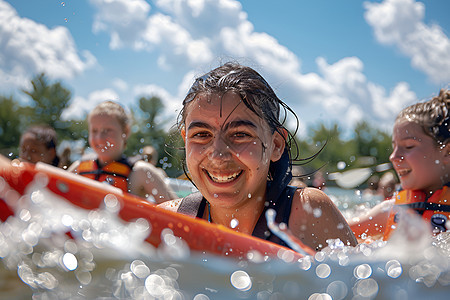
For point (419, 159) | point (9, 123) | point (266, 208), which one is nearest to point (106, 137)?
point (266, 208)

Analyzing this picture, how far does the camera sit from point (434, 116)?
111 inches

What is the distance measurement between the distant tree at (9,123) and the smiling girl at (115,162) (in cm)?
2040

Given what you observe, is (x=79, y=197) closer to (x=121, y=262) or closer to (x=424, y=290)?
(x=121, y=262)

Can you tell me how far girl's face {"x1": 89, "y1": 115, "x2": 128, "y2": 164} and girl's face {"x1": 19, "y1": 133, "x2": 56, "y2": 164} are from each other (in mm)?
705

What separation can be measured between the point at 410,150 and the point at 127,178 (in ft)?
8.64

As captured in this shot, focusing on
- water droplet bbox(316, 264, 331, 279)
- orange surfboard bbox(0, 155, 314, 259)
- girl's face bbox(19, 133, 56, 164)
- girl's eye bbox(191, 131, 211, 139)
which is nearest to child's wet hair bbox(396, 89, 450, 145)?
girl's eye bbox(191, 131, 211, 139)

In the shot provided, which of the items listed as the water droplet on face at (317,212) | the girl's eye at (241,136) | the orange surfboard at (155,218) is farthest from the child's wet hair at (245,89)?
the orange surfboard at (155,218)

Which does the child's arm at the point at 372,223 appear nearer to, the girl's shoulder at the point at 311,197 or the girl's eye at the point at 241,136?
the girl's shoulder at the point at 311,197

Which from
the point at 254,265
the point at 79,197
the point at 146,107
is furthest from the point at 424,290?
the point at 146,107

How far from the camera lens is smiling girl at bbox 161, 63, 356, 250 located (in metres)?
1.79

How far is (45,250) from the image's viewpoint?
1.06m

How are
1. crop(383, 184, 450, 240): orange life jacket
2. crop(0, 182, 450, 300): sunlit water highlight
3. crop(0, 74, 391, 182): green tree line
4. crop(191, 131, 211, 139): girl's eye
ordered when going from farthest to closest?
crop(0, 74, 391, 182): green tree line
crop(383, 184, 450, 240): orange life jacket
crop(191, 131, 211, 139): girl's eye
crop(0, 182, 450, 300): sunlit water highlight

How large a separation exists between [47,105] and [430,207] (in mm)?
20890

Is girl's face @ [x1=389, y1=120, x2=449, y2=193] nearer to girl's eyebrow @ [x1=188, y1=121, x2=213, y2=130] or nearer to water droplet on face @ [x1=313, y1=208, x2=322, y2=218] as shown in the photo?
water droplet on face @ [x1=313, y1=208, x2=322, y2=218]
